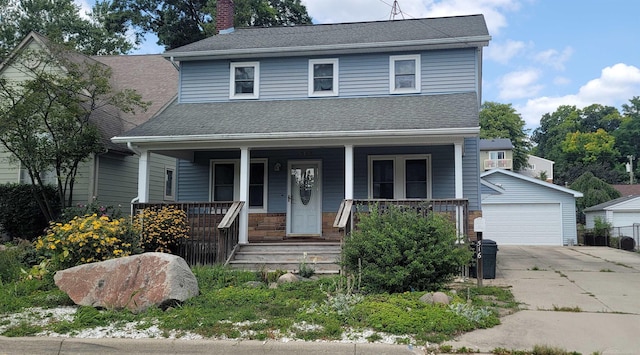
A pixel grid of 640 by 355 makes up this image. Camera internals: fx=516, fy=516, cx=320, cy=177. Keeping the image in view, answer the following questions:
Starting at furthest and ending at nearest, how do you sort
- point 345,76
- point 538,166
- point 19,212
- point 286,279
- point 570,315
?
point 538,166 < point 19,212 < point 345,76 < point 286,279 < point 570,315

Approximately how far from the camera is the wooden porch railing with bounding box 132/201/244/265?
10.9m

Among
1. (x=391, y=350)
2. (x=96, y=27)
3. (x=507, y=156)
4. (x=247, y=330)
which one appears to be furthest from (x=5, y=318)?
(x=507, y=156)

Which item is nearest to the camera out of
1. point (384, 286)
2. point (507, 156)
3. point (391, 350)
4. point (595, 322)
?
point (391, 350)

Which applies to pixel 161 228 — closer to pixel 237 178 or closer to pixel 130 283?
pixel 237 178

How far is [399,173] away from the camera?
13.2m

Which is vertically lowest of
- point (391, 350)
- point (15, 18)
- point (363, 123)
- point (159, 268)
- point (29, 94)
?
point (391, 350)

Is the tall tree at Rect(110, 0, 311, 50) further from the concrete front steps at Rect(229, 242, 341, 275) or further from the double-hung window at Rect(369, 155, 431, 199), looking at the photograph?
the concrete front steps at Rect(229, 242, 341, 275)

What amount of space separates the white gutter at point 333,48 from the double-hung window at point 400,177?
2958mm

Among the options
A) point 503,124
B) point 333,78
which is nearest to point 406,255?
point 333,78

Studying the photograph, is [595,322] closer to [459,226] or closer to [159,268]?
[459,226]

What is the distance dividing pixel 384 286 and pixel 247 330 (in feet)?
8.42

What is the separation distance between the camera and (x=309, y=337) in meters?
5.67

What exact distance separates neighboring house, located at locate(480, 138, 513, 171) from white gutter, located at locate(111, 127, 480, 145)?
40.8m

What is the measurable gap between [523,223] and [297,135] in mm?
16994
